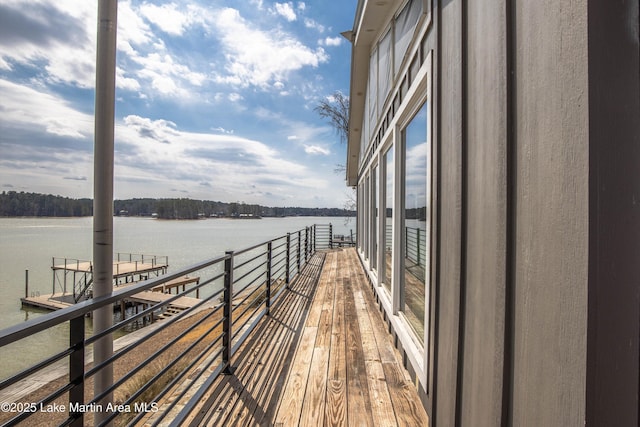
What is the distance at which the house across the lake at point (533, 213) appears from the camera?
57 centimetres

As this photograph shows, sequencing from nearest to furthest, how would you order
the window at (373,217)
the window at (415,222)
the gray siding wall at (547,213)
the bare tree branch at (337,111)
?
the gray siding wall at (547,213) → the window at (415,222) → the window at (373,217) → the bare tree branch at (337,111)

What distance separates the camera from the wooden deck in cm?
164

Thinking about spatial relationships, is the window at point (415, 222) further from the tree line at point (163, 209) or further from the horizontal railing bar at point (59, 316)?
the tree line at point (163, 209)

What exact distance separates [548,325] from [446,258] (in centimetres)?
65

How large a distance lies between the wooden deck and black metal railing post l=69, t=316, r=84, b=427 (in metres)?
0.81

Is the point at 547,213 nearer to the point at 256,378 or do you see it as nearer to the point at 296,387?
the point at 296,387

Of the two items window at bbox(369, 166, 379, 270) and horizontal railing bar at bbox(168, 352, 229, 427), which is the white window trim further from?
horizontal railing bar at bbox(168, 352, 229, 427)

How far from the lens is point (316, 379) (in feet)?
6.57

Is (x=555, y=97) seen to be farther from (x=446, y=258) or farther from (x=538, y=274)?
(x=446, y=258)

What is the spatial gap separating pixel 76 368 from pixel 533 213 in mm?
1417

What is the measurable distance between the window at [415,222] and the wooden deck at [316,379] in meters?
0.39

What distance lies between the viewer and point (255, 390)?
6.17 feet

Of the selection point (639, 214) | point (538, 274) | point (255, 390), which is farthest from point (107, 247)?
point (639, 214)

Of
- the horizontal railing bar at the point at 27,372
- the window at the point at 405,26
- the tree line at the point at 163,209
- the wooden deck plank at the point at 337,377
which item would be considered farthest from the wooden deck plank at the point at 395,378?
the window at the point at 405,26
